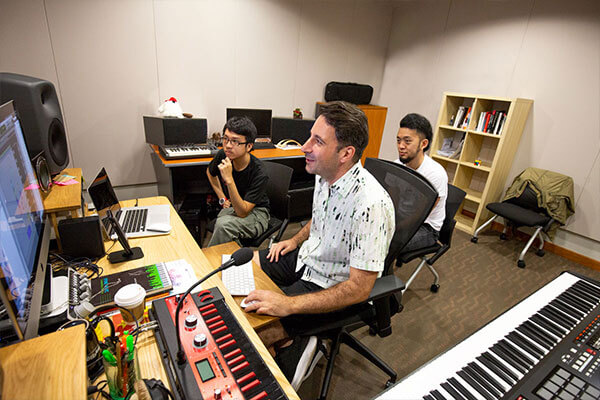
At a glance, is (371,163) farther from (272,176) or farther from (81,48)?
(81,48)

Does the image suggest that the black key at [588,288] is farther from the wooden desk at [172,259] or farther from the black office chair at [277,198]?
the black office chair at [277,198]

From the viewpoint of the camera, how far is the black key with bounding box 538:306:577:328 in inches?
40.9

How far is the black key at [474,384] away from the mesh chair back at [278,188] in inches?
57.2

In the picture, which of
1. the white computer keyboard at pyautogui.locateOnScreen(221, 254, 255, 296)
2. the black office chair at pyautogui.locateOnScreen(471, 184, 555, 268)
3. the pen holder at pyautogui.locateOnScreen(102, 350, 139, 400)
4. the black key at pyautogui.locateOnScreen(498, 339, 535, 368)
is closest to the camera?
the pen holder at pyautogui.locateOnScreen(102, 350, 139, 400)

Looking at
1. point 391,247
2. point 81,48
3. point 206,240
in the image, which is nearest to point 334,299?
point 391,247

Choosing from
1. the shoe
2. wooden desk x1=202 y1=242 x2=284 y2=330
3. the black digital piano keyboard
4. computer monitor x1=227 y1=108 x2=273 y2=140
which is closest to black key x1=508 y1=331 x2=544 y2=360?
the black digital piano keyboard

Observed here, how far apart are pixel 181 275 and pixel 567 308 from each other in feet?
4.82

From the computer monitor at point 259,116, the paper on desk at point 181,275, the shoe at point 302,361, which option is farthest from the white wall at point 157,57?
the shoe at point 302,361

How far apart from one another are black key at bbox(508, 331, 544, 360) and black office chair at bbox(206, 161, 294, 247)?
1.38 metres

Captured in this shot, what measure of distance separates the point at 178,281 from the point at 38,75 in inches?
114

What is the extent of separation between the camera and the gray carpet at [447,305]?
5.58 ft

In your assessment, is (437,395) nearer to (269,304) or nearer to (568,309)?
(269,304)

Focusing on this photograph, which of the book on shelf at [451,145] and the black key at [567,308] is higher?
the book on shelf at [451,145]

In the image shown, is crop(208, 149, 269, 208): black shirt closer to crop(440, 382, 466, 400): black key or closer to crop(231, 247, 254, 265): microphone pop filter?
crop(231, 247, 254, 265): microphone pop filter
